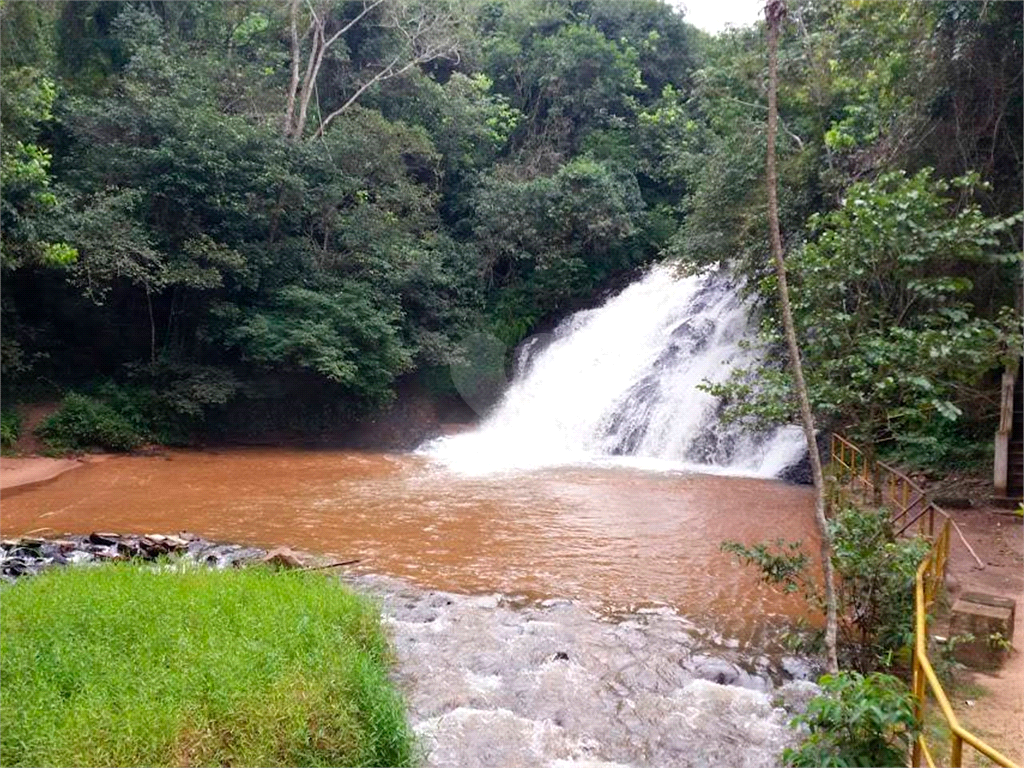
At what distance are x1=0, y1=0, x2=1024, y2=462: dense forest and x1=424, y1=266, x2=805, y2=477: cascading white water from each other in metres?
1.33


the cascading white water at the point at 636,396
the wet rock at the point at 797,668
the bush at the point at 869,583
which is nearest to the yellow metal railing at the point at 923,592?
the bush at the point at 869,583

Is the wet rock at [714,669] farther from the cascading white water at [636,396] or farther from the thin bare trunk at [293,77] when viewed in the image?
the thin bare trunk at [293,77]

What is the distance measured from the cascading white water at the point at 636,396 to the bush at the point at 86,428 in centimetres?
608

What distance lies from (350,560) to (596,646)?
332 cm

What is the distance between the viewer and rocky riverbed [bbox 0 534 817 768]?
16.1ft

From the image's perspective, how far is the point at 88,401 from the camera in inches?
635

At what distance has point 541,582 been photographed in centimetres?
810

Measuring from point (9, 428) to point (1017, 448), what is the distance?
16.4 meters

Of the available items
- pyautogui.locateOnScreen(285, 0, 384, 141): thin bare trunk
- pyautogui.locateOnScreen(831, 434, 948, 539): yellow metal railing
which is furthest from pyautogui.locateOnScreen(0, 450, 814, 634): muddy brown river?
pyautogui.locateOnScreen(285, 0, 384, 141): thin bare trunk

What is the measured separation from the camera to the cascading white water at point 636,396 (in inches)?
604

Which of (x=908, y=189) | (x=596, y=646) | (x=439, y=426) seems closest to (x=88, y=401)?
(x=439, y=426)

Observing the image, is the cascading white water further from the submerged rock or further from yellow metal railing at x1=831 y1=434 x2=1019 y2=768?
the submerged rock

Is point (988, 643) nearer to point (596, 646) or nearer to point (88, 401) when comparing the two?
point (596, 646)

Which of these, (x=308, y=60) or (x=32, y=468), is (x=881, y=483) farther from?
(x=308, y=60)
